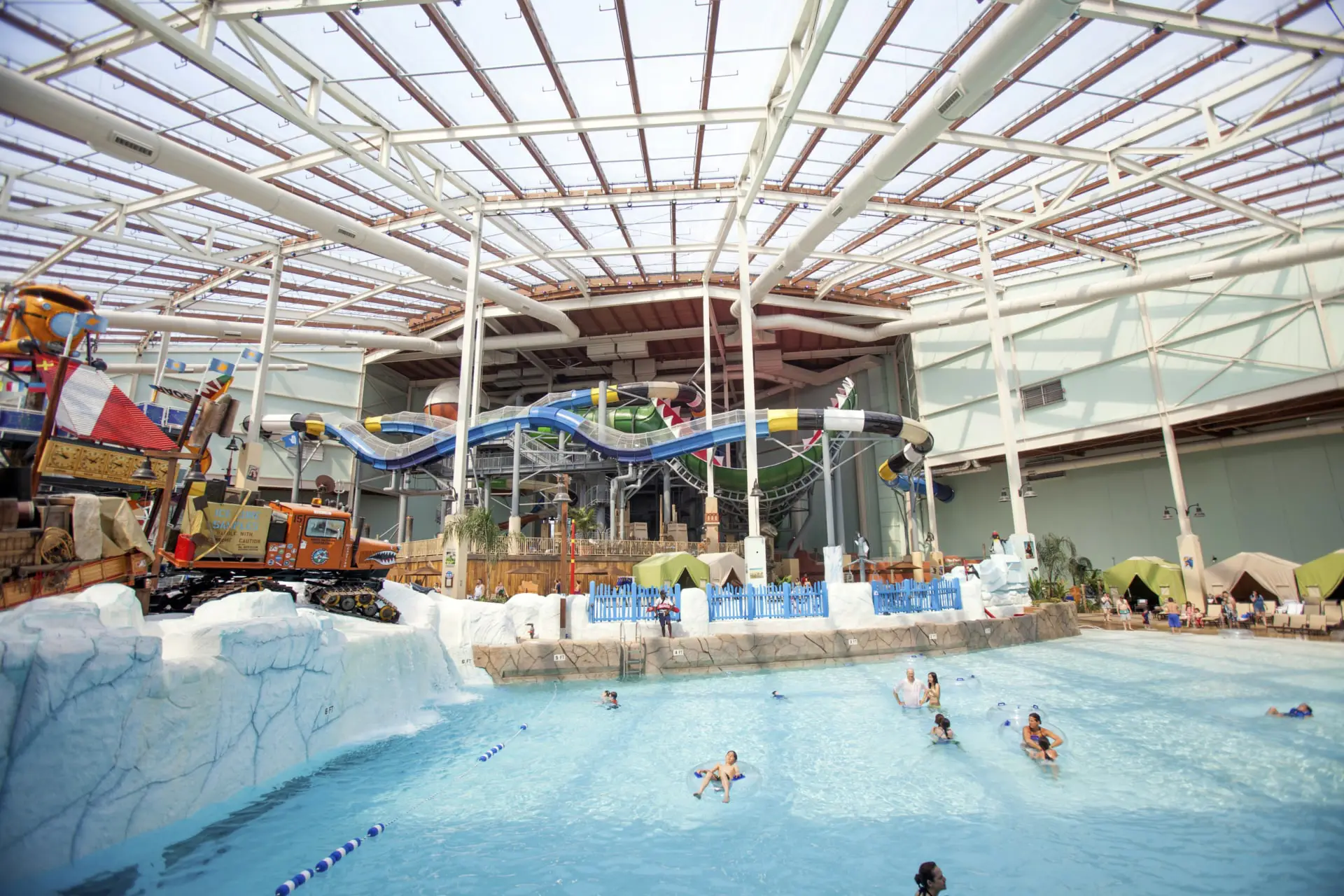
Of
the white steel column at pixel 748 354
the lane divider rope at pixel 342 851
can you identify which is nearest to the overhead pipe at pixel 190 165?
the lane divider rope at pixel 342 851

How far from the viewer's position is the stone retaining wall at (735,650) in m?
13.0

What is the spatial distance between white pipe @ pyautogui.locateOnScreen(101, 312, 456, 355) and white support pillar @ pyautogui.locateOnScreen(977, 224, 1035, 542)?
23269 millimetres

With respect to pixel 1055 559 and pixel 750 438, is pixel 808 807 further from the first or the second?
pixel 1055 559

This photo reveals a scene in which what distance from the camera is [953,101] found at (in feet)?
41.5

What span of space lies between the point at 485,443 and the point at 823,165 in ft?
52.9

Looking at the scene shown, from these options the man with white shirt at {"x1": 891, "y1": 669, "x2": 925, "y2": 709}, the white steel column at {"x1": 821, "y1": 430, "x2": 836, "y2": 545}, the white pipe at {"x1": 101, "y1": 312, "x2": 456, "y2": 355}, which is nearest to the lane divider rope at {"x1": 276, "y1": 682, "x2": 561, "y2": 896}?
the man with white shirt at {"x1": 891, "y1": 669, "x2": 925, "y2": 709}

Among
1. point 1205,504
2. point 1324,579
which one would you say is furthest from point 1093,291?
→ point 1324,579

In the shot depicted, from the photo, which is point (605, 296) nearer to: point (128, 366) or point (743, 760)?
point (128, 366)

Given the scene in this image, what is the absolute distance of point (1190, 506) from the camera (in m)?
22.9

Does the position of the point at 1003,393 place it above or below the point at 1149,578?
above

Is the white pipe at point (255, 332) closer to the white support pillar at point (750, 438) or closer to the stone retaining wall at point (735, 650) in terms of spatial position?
the white support pillar at point (750, 438)

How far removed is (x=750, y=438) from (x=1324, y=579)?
1673 cm

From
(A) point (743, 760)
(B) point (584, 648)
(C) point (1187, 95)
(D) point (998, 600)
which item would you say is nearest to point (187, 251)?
(B) point (584, 648)

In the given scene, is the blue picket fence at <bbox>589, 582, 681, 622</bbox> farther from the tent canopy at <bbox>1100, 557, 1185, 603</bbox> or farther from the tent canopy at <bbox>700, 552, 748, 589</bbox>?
the tent canopy at <bbox>1100, 557, 1185, 603</bbox>
